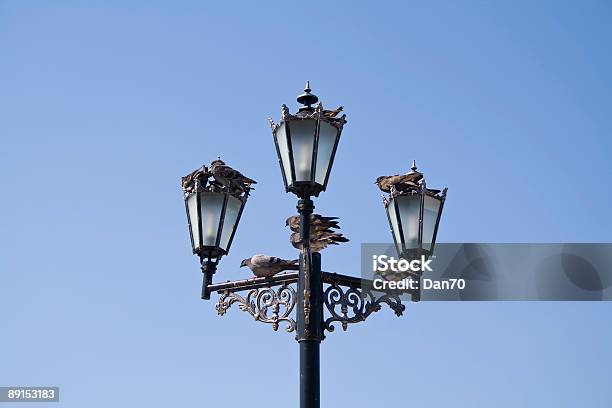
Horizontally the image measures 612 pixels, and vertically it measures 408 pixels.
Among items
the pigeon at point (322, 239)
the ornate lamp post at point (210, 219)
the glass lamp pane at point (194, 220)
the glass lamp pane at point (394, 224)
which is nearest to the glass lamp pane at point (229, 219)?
the ornate lamp post at point (210, 219)

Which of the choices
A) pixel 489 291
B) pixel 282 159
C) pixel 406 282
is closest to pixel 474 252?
pixel 489 291

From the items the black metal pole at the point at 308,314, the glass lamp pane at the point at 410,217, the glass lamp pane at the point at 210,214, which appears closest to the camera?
the black metal pole at the point at 308,314

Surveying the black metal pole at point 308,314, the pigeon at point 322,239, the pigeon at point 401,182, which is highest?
the pigeon at point 401,182

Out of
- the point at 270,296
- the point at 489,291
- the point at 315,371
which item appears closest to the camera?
the point at 315,371

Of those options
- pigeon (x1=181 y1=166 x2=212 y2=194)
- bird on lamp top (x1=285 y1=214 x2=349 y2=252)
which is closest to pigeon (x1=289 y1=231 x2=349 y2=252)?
bird on lamp top (x1=285 y1=214 x2=349 y2=252)

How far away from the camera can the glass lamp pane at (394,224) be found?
7.64 metres

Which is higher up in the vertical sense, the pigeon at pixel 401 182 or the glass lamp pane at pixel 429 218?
the pigeon at pixel 401 182

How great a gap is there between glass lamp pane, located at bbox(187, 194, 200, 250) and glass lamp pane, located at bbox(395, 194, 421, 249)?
173cm

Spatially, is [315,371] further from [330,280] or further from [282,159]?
[282,159]

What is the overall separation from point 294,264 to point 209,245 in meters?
0.76

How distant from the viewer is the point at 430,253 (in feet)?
25.0

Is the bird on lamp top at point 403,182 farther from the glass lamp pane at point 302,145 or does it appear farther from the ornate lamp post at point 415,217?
the glass lamp pane at point 302,145

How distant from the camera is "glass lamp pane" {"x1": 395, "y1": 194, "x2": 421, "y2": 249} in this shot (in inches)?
298

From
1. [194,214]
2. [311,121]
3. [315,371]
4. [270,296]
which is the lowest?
[315,371]
